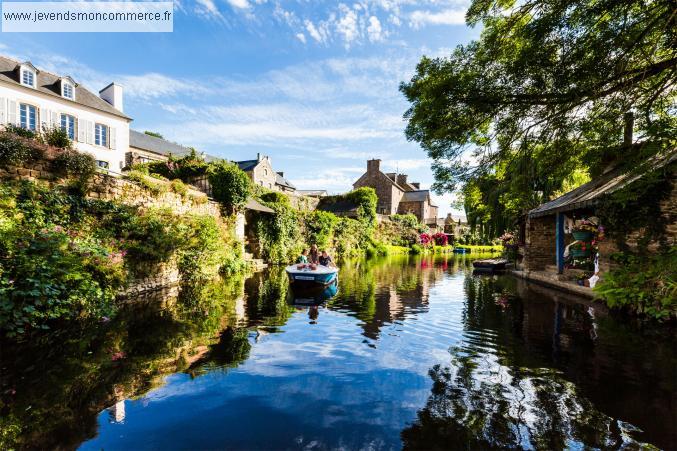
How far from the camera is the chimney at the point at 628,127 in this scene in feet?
22.4

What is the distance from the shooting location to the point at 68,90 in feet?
82.2

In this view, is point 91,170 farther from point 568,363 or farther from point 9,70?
point 9,70

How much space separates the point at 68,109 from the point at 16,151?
20.6 meters

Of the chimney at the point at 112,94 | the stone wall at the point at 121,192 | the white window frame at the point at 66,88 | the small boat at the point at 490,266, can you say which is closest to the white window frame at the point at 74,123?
the white window frame at the point at 66,88


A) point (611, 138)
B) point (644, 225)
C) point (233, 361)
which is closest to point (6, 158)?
point (233, 361)

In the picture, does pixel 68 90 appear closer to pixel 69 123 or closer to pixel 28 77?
pixel 28 77

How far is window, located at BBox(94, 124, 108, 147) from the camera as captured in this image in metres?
26.4

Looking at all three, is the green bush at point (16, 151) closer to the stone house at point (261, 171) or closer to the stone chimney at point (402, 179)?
the stone house at point (261, 171)

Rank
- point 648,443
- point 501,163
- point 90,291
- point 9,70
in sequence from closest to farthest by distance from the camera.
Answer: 1. point 648,443
2. point 90,291
3. point 501,163
4. point 9,70

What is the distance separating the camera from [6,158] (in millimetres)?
8414

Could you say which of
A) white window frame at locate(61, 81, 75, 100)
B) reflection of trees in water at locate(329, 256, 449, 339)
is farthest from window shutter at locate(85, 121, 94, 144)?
reflection of trees in water at locate(329, 256, 449, 339)

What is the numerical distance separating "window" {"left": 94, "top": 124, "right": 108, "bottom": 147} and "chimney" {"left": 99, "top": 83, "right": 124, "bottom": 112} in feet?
9.96

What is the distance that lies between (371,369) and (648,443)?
3.09 meters

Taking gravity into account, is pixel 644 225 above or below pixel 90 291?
above
